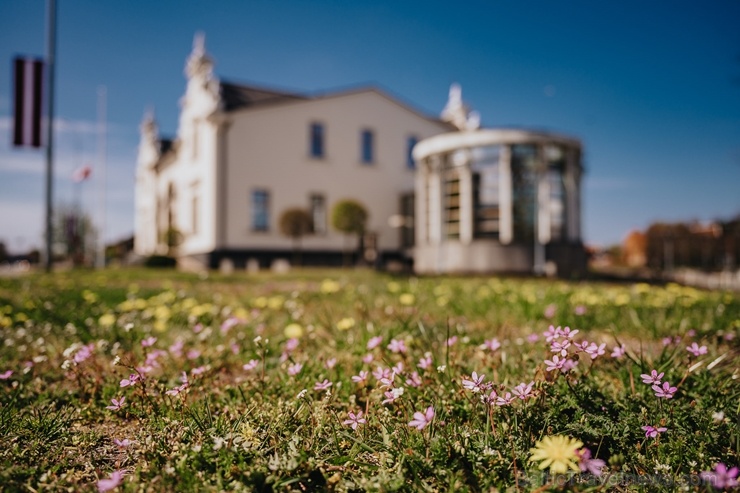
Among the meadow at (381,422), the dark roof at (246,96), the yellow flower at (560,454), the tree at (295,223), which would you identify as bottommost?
the meadow at (381,422)

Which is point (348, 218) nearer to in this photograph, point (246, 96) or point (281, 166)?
point (281, 166)

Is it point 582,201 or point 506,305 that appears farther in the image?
point 582,201

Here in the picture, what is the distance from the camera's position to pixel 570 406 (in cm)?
164

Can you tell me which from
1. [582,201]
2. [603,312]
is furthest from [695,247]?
[603,312]


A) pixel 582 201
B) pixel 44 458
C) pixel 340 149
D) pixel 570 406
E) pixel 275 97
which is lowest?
pixel 44 458

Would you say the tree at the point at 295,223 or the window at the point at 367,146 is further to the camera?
the window at the point at 367,146

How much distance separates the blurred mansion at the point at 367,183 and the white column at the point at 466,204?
0.04 meters

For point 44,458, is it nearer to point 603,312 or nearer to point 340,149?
point 603,312

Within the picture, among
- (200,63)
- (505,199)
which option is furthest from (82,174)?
(505,199)

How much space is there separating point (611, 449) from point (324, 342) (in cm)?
178

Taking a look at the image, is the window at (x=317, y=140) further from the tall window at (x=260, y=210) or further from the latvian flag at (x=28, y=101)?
the latvian flag at (x=28, y=101)

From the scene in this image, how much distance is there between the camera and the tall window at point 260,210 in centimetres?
2175

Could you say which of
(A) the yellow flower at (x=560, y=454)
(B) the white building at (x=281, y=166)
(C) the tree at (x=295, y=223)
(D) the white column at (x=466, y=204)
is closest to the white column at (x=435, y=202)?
(D) the white column at (x=466, y=204)

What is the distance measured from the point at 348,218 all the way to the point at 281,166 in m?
4.77
